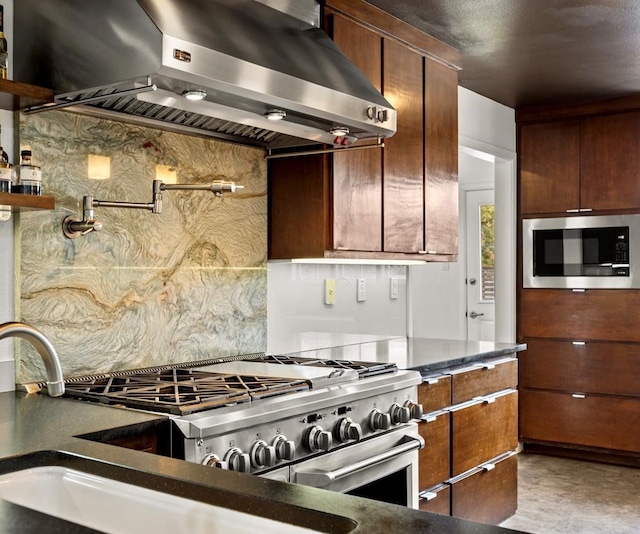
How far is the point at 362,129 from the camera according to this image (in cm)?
276

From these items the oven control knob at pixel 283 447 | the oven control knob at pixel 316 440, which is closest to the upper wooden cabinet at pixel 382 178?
the oven control knob at pixel 316 440

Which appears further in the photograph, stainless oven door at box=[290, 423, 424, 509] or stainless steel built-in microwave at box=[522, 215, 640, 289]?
stainless steel built-in microwave at box=[522, 215, 640, 289]

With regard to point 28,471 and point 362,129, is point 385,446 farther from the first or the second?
point 28,471

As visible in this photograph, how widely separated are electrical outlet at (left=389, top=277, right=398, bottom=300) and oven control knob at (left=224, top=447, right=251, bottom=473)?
2.09 m

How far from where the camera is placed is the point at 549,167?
17.0 feet

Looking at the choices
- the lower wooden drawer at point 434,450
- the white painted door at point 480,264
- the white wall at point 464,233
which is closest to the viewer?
the lower wooden drawer at point 434,450

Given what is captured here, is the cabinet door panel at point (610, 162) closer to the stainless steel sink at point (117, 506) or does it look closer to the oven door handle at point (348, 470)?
the oven door handle at point (348, 470)

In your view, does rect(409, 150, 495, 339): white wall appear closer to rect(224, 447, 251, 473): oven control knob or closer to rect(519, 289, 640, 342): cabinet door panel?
rect(519, 289, 640, 342): cabinet door panel

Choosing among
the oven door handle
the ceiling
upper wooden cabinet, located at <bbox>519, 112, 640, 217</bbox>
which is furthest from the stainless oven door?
upper wooden cabinet, located at <bbox>519, 112, 640, 217</bbox>

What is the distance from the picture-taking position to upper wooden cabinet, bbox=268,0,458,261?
10.1 feet

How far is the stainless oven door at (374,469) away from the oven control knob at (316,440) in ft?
0.14

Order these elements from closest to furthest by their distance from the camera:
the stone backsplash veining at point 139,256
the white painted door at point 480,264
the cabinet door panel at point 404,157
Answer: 1. the stone backsplash veining at point 139,256
2. the cabinet door panel at point 404,157
3. the white painted door at point 480,264

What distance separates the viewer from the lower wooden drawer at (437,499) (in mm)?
2990

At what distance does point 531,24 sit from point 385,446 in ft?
6.61
